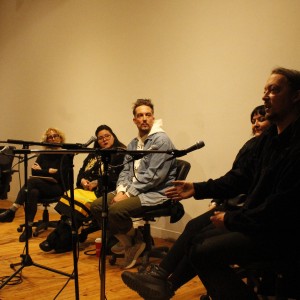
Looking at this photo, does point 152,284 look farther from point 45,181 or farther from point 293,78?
point 45,181

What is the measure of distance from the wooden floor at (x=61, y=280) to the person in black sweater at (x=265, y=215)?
0.65 metres

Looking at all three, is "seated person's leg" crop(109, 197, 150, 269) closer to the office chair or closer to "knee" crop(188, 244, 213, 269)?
"knee" crop(188, 244, 213, 269)

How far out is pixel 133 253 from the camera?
3158mm

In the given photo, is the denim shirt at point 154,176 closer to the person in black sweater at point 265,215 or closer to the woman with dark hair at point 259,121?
the woman with dark hair at point 259,121

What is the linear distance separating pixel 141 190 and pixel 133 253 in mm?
520

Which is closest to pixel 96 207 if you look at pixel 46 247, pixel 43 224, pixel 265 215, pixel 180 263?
pixel 46 247

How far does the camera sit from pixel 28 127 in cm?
629

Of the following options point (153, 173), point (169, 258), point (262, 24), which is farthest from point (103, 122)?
point (169, 258)

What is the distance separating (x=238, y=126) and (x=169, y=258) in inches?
64.8

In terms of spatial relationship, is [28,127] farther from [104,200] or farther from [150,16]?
[104,200]

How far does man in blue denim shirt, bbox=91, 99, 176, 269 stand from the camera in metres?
2.99

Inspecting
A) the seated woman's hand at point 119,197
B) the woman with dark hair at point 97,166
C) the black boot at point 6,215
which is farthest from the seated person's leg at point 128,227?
the black boot at point 6,215

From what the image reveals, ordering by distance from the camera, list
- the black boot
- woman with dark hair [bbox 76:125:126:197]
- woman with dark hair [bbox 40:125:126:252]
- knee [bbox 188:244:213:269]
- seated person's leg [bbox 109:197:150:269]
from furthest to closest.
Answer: the black boot
woman with dark hair [bbox 76:125:126:197]
woman with dark hair [bbox 40:125:126:252]
seated person's leg [bbox 109:197:150:269]
knee [bbox 188:244:213:269]

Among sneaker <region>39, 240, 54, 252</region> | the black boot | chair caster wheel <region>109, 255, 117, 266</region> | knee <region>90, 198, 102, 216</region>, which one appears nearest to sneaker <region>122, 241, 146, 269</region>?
chair caster wheel <region>109, 255, 117, 266</region>
